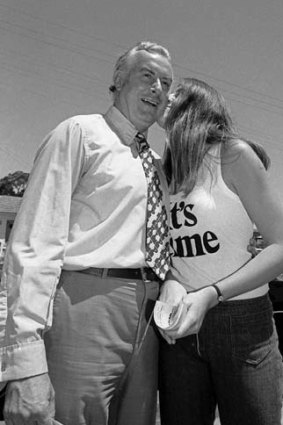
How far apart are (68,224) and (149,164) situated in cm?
51

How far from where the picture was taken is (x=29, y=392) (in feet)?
4.90

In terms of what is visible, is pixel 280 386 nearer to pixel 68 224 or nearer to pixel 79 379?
pixel 79 379

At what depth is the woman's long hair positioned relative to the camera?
2.03 m

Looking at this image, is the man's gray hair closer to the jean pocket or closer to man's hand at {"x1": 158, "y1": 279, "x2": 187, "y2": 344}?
man's hand at {"x1": 158, "y1": 279, "x2": 187, "y2": 344}

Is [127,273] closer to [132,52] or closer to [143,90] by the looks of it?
[143,90]

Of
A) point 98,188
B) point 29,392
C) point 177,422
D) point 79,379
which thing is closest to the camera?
point 29,392

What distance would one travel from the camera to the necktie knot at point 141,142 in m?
2.05

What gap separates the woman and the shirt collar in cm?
22

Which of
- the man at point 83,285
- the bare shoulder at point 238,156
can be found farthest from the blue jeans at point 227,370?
the bare shoulder at point 238,156


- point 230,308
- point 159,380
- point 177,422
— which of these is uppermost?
point 230,308

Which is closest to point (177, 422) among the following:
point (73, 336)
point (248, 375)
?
point (248, 375)

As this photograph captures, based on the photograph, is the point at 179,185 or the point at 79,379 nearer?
the point at 79,379

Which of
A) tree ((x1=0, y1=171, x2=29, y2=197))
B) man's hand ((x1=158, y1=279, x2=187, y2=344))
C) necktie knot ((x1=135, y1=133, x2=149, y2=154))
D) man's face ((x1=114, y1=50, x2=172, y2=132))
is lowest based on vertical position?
man's hand ((x1=158, y1=279, x2=187, y2=344))

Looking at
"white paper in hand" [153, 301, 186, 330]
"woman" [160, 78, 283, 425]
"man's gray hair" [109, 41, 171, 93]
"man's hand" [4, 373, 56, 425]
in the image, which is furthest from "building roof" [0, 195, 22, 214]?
"man's hand" [4, 373, 56, 425]
